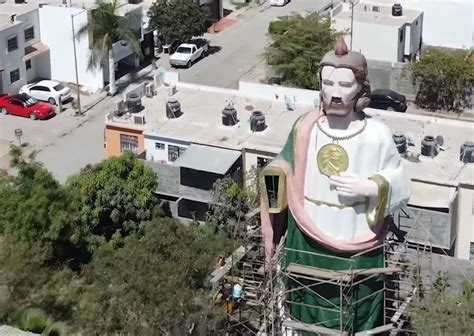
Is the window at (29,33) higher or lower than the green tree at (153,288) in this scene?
lower

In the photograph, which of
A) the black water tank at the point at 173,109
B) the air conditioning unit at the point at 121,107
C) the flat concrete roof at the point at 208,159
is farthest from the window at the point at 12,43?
the flat concrete roof at the point at 208,159

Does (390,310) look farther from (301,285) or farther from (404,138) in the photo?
(404,138)

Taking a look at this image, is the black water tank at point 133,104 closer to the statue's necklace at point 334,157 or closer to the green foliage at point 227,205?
the green foliage at point 227,205

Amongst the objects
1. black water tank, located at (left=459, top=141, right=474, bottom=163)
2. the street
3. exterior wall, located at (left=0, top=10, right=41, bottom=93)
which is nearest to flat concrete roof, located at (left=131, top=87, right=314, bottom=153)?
the street

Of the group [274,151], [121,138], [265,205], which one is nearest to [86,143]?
[121,138]

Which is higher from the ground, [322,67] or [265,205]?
[322,67]

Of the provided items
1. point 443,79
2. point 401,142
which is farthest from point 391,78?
point 401,142
